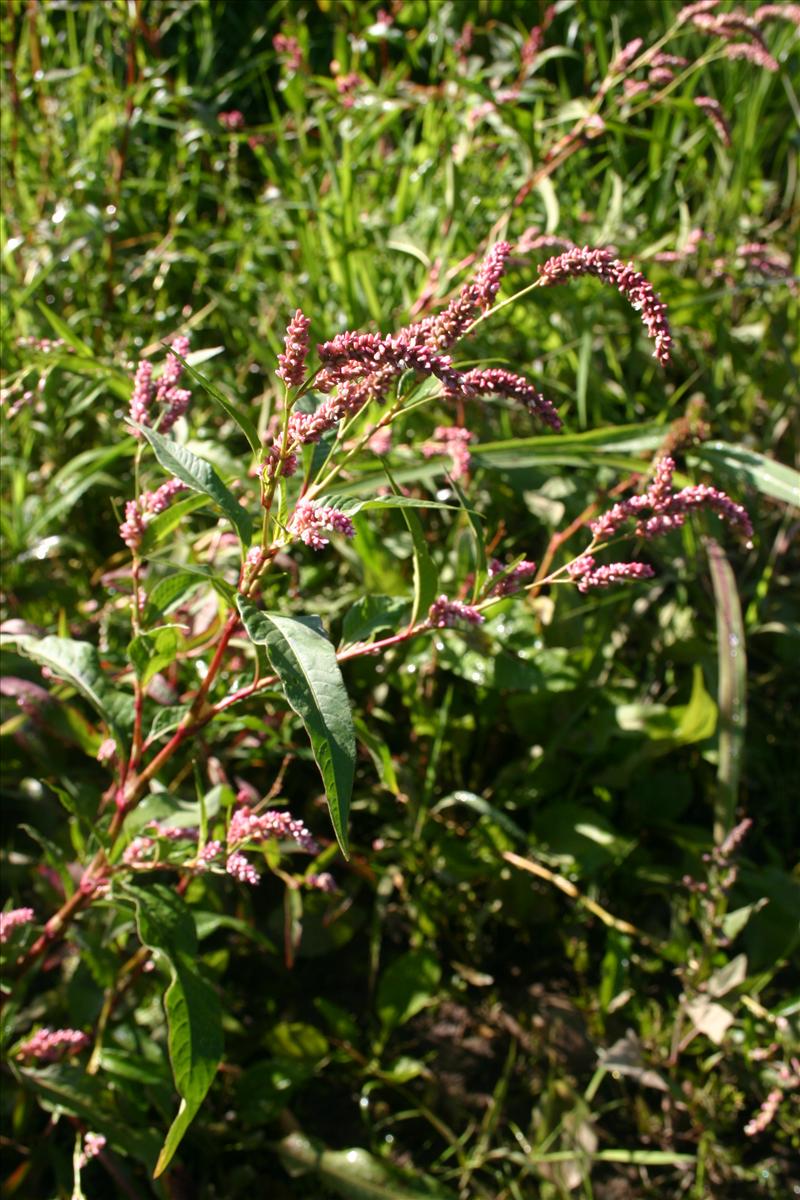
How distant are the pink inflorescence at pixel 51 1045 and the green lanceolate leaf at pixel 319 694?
750mm

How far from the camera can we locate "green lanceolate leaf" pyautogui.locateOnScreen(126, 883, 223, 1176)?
135 cm

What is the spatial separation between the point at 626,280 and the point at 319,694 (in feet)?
1.74

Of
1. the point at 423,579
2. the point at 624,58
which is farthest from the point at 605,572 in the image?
the point at 624,58

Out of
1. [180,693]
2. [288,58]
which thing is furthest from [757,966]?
[288,58]

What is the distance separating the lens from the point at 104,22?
132 inches

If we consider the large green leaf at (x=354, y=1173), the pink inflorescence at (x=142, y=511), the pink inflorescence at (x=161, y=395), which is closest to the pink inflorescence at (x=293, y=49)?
the pink inflorescence at (x=161, y=395)

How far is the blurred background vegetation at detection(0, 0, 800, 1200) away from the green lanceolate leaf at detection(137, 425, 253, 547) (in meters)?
0.34

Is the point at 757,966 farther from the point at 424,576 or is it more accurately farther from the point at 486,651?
the point at 424,576

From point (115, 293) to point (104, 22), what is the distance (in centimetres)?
111

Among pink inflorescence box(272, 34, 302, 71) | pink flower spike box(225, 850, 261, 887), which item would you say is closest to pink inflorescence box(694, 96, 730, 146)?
pink inflorescence box(272, 34, 302, 71)

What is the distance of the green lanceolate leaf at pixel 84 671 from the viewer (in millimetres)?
1579

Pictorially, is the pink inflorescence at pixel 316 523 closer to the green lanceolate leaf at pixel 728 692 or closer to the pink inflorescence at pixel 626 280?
the pink inflorescence at pixel 626 280

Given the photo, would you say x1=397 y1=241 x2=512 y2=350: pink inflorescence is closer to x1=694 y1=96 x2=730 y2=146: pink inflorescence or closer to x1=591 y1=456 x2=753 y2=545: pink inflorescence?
x1=591 y1=456 x2=753 y2=545: pink inflorescence

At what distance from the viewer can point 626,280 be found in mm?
1163
